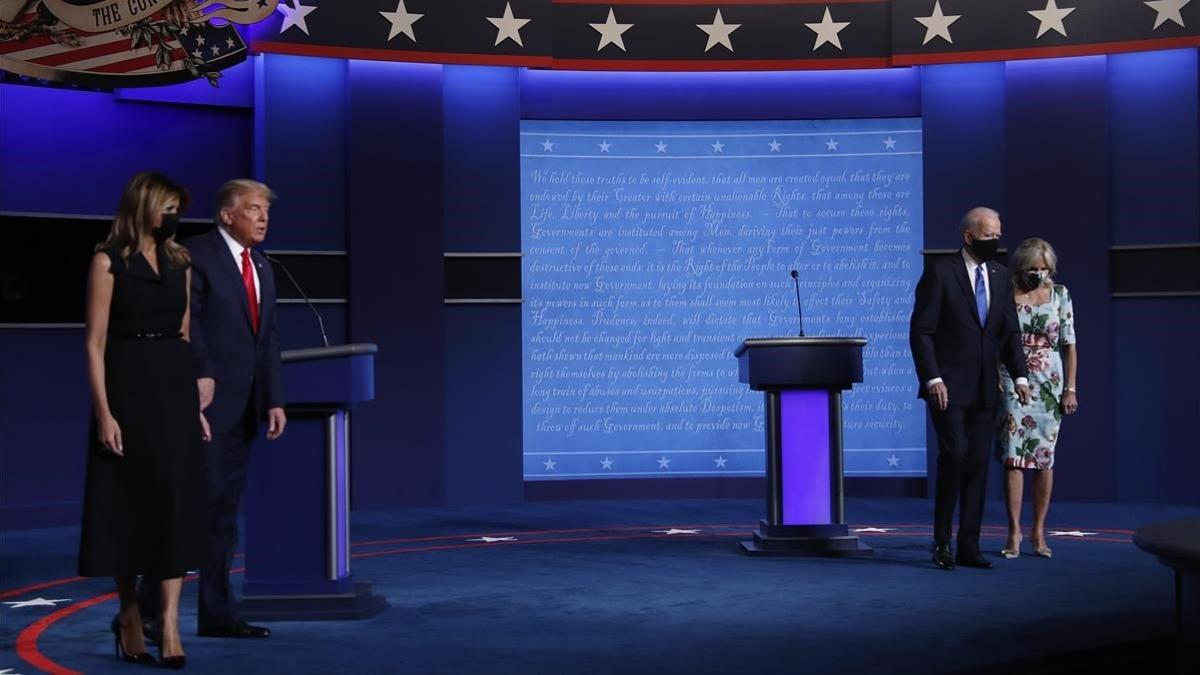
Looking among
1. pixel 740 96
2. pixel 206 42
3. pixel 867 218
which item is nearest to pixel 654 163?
pixel 740 96

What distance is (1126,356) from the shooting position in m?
9.27

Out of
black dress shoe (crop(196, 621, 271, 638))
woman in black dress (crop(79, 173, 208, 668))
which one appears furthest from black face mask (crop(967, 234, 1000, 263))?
woman in black dress (crop(79, 173, 208, 668))

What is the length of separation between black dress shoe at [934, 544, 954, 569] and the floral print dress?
2.22 feet

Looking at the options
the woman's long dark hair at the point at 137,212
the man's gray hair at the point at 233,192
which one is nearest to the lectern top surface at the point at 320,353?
the man's gray hair at the point at 233,192

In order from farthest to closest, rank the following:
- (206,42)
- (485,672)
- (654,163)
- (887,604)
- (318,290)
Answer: (654,163), (318,290), (206,42), (887,604), (485,672)

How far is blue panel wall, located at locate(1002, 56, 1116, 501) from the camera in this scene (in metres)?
9.23

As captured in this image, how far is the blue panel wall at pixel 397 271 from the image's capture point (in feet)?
29.9

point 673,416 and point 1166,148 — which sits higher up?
point 1166,148

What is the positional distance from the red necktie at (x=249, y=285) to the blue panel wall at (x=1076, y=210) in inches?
238

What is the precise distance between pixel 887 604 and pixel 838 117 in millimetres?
5144

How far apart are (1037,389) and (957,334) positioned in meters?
0.63

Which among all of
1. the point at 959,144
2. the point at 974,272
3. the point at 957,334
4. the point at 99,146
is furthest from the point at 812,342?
the point at 99,146

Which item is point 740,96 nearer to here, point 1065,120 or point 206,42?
point 1065,120

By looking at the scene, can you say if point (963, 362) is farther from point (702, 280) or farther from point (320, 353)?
point (702, 280)
